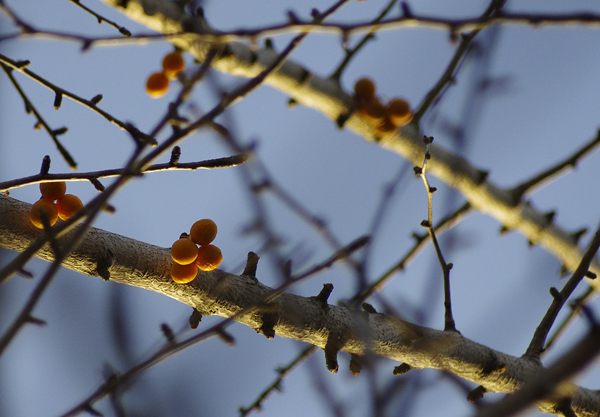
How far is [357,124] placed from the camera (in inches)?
123

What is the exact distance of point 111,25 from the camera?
2291mm

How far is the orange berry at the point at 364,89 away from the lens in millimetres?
3083

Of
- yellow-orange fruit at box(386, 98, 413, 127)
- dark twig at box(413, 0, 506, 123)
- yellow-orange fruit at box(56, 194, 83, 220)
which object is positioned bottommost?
yellow-orange fruit at box(56, 194, 83, 220)

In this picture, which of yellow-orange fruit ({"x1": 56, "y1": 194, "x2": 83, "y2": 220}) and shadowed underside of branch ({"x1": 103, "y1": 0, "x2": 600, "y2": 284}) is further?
shadowed underside of branch ({"x1": 103, "y1": 0, "x2": 600, "y2": 284})

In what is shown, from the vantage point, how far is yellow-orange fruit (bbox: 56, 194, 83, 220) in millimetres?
1871

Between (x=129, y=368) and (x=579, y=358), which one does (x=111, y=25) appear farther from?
(x=579, y=358)

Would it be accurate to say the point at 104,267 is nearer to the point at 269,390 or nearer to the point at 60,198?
the point at 60,198

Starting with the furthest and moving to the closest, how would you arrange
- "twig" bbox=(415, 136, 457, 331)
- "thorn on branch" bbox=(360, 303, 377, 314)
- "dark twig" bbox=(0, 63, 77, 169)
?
"dark twig" bbox=(0, 63, 77, 169), "thorn on branch" bbox=(360, 303, 377, 314), "twig" bbox=(415, 136, 457, 331)

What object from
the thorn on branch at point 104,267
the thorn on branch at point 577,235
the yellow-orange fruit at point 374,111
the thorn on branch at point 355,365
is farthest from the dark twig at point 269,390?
the thorn on branch at point 577,235

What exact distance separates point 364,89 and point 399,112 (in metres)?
0.33

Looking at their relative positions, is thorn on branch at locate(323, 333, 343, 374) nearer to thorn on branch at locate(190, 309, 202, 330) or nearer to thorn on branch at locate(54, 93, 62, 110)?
thorn on branch at locate(190, 309, 202, 330)

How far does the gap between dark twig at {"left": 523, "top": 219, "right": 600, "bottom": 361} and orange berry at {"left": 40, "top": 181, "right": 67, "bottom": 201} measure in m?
2.21

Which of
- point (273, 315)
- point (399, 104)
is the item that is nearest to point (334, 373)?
Result: point (273, 315)

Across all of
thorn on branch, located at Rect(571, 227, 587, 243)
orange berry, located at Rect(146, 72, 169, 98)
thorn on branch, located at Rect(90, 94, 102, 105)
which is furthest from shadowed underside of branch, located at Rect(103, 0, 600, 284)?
thorn on branch, located at Rect(90, 94, 102, 105)
